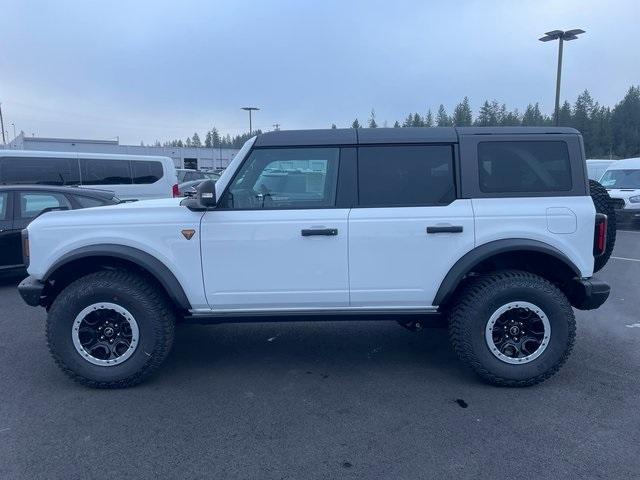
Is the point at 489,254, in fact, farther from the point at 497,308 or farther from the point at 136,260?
the point at 136,260

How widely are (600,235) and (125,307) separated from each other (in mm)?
3787

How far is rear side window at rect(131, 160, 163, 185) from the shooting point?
46.9 feet

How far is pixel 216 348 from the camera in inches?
204

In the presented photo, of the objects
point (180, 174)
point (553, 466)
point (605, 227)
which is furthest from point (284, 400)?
point (180, 174)

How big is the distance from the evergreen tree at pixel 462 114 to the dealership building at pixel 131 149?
76.5 feet

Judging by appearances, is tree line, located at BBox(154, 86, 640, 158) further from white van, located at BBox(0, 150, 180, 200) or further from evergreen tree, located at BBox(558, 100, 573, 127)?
white van, located at BBox(0, 150, 180, 200)

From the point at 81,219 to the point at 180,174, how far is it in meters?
22.2

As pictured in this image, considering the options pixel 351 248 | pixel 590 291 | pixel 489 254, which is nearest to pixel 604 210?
pixel 590 291

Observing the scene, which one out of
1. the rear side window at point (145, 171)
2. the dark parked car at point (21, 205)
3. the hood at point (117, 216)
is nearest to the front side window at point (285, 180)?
the hood at point (117, 216)

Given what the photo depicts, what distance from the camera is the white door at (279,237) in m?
4.09

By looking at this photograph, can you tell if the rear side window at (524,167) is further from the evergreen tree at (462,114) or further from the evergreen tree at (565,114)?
the evergreen tree at (565,114)

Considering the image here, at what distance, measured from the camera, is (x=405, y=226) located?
407 centimetres

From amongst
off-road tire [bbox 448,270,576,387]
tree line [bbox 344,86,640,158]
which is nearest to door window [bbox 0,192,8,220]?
off-road tire [bbox 448,270,576,387]

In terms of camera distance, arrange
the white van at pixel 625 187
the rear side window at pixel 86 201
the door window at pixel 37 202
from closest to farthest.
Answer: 1. the door window at pixel 37 202
2. the rear side window at pixel 86 201
3. the white van at pixel 625 187
